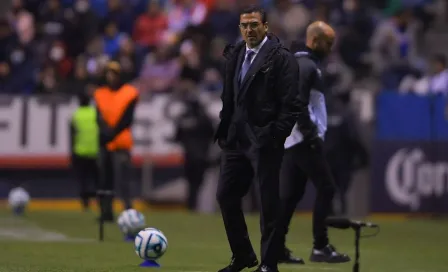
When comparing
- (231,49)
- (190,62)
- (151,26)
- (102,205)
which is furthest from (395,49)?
(231,49)

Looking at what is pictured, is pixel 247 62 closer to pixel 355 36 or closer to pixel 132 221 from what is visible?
pixel 132 221

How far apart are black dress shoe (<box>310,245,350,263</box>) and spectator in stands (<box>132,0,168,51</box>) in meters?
13.4

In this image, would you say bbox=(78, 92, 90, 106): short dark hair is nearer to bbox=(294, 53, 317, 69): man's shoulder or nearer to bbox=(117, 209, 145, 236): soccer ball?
bbox=(117, 209, 145, 236): soccer ball

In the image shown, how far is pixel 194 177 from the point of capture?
2145 centimetres

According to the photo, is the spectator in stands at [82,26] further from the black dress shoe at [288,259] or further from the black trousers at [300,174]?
the black dress shoe at [288,259]

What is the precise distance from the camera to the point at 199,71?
23.0 metres

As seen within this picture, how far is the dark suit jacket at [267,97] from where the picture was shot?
9891mm

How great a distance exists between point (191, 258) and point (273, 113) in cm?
323

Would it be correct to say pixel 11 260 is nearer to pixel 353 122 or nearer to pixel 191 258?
pixel 191 258

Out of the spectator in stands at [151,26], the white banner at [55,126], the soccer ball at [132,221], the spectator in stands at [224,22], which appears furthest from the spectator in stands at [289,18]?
the soccer ball at [132,221]

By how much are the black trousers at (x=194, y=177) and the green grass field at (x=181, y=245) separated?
3.52ft

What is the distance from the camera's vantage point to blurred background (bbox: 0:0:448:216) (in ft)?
67.2

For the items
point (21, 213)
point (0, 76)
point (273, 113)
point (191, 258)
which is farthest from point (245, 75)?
point (0, 76)

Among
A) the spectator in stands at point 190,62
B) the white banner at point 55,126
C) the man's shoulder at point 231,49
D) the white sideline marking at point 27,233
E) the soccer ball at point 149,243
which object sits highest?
the spectator in stands at point 190,62
